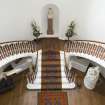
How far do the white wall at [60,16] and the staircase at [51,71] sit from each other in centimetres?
232

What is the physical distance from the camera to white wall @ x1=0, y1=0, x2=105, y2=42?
51.5 feet

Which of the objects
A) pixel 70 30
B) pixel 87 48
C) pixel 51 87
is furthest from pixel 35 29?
pixel 51 87

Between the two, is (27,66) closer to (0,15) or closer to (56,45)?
(56,45)

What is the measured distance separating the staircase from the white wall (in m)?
2.32

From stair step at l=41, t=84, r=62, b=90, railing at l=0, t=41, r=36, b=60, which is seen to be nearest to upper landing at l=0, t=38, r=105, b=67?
railing at l=0, t=41, r=36, b=60

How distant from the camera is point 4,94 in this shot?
15.0 meters

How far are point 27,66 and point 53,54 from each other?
7.39 ft

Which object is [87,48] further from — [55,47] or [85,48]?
[55,47]

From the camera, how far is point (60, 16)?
54.4 ft

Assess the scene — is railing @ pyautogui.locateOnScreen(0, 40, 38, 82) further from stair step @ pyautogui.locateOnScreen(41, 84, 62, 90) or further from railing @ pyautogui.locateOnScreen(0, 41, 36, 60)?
stair step @ pyautogui.locateOnScreen(41, 84, 62, 90)

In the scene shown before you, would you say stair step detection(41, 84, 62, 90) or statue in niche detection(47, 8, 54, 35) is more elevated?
statue in niche detection(47, 8, 54, 35)

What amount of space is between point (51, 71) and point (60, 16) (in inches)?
164

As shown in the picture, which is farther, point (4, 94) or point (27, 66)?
point (27, 66)

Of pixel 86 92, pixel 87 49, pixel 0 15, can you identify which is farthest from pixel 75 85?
pixel 0 15
